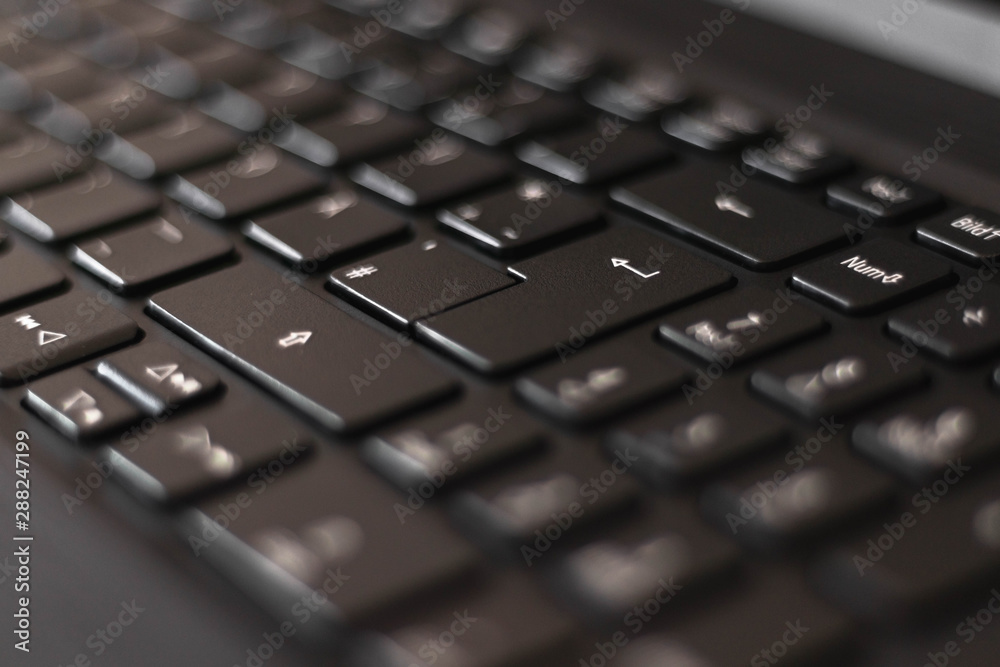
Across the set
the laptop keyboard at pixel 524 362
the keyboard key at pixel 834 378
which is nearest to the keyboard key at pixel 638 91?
the laptop keyboard at pixel 524 362

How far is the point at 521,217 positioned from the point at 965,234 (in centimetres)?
16

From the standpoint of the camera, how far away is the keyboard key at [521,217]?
380mm

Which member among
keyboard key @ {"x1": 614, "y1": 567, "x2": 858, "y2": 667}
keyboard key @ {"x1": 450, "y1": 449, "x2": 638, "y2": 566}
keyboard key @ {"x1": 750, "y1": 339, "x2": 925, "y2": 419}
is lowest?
keyboard key @ {"x1": 450, "y1": 449, "x2": 638, "y2": 566}

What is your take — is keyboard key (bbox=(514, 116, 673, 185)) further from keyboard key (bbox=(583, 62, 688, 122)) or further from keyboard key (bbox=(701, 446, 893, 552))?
keyboard key (bbox=(701, 446, 893, 552))

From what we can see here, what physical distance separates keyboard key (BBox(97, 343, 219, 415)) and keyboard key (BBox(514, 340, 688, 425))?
0.09m

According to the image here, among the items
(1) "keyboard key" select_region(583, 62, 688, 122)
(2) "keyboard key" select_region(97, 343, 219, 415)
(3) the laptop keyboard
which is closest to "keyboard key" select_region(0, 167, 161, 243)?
(3) the laptop keyboard

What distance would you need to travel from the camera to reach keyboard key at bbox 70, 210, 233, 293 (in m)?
0.36

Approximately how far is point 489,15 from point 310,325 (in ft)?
1.08

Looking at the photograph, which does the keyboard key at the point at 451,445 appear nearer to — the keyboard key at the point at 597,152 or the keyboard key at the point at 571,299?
the keyboard key at the point at 571,299

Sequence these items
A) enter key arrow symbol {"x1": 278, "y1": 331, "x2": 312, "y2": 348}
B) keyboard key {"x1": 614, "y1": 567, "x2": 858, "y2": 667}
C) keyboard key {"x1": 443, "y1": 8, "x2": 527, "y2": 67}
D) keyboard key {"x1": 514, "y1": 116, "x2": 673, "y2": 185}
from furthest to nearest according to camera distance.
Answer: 1. keyboard key {"x1": 443, "y1": 8, "x2": 527, "y2": 67}
2. keyboard key {"x1": 514, "y1": 116, "x2": 673, "y2": 185}
3. enter key arrow symbol {"x1": 278, "y1": 331, "x2": 312, "y2": 348}
4. keyboard key {"x1": 614, "y1": 567, "x2": 858, "y2": 667}

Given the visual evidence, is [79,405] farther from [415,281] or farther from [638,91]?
[638,91]

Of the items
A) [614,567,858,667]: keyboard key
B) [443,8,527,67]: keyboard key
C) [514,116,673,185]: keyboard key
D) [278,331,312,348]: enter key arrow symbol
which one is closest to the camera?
[614,567,858,667]: keyboard key

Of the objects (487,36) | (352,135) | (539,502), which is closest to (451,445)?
(539,502)

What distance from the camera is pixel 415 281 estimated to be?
1.16 ft
